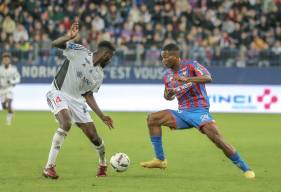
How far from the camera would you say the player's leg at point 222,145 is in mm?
10992

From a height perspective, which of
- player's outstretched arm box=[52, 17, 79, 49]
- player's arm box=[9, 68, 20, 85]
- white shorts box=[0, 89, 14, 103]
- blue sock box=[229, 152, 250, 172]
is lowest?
white shorts box=[0, 89, 14, 103]

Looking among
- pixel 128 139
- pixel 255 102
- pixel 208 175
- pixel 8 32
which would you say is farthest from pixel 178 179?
pixel 8 32

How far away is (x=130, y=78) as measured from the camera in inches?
1055

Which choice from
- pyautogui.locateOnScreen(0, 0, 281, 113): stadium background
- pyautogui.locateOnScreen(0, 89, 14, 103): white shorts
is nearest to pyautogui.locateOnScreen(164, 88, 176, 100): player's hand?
pyautogui.locateOnScreen(0, 89, 14, 103): white shorts

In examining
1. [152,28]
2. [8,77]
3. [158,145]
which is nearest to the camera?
[158,145]

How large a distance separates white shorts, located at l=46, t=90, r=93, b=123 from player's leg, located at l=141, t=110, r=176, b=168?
38.9 inches

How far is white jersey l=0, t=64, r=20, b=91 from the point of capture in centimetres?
2284

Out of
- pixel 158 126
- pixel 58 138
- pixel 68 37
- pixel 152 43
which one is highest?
pixel 68 37

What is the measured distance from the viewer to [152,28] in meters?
28.0

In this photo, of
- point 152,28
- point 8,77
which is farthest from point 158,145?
point 152,28

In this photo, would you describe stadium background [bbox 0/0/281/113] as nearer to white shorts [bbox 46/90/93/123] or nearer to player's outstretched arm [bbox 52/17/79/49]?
white shorts [bbox 46/90/93/123]

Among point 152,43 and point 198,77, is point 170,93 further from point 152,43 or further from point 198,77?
point 152,43

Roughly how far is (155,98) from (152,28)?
3.13 metres

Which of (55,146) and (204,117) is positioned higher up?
(204,117)
